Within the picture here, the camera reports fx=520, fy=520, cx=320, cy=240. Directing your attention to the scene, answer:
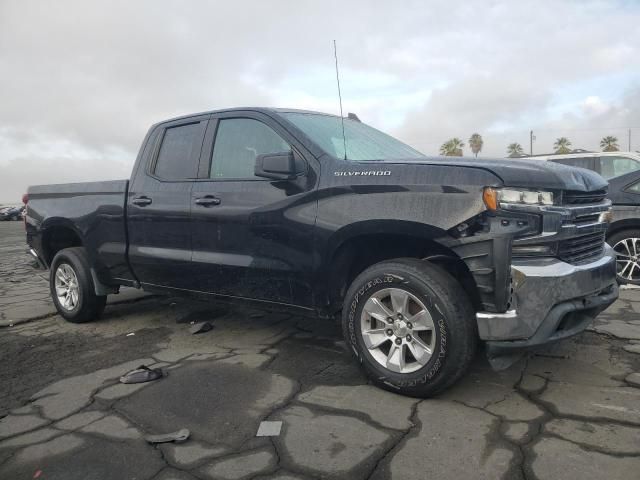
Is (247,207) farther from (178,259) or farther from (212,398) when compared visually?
(212,398)

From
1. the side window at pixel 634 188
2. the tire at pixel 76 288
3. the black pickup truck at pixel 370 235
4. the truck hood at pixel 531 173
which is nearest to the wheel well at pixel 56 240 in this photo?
the tire at pixel 76 288

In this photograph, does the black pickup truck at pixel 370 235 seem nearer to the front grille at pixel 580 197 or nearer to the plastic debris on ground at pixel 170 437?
the front grille at pixel 580 197

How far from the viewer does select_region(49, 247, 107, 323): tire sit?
5250mm

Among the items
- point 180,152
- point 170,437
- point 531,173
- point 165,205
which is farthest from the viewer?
point 180,152

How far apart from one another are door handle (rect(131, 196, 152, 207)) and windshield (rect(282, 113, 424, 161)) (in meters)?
1.49

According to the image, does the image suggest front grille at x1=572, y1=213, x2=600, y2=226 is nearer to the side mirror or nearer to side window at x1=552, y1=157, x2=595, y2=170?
the side mirror

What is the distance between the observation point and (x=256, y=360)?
157 inches

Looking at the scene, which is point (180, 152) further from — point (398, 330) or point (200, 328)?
point (398, 330)

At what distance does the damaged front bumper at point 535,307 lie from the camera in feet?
9.16

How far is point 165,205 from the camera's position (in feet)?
14.4

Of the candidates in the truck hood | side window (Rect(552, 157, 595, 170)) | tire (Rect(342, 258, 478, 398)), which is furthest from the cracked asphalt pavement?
side window (Rect(552, 157, 595, 170))

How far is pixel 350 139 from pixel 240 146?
87 cm

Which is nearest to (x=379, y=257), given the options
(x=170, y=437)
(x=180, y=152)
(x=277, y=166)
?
(x=277, y=166)

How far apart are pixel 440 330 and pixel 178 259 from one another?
2331 millimetres
